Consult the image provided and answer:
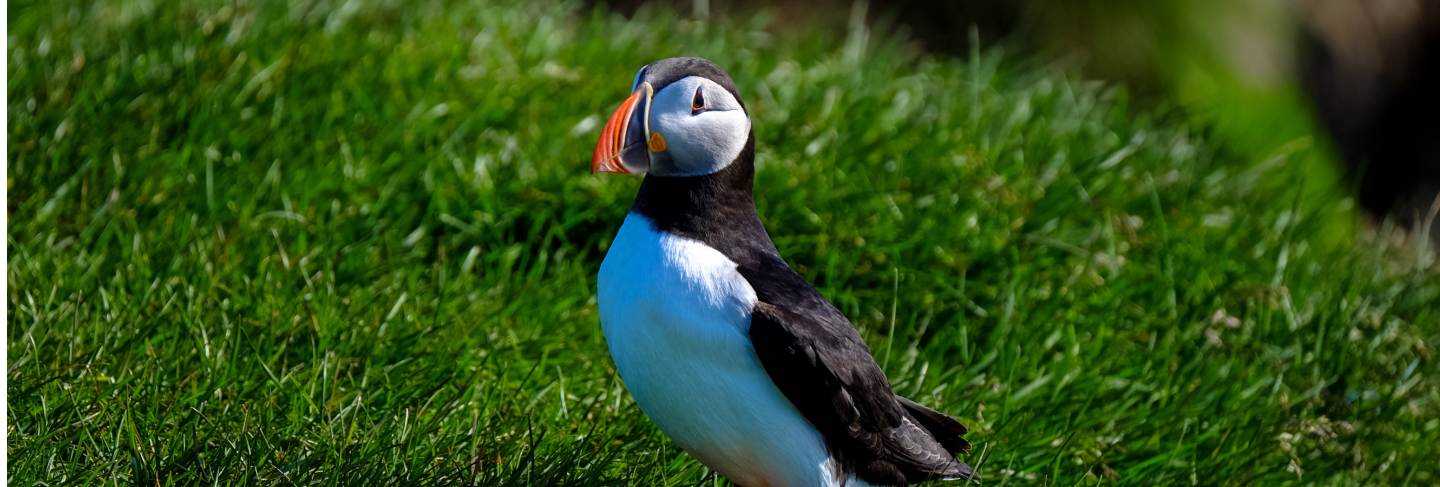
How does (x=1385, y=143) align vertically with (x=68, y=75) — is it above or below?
below

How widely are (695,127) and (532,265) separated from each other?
1812mm

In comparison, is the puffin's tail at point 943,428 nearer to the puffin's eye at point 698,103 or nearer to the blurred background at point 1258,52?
the puffin's eye at point 698,103

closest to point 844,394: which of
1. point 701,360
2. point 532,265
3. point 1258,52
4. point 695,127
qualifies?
point 701,360

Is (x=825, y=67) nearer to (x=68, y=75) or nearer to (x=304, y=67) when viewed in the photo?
(x=304, y=67)

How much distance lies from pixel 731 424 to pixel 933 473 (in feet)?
1.66


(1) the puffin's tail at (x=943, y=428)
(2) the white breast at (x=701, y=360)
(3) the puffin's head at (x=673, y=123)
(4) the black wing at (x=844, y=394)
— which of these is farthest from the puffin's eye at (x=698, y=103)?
(1) the puffin's tail at (x=943, y=428)

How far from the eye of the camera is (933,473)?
3045 mm

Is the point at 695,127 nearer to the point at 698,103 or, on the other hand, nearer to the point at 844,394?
the point at 698,103

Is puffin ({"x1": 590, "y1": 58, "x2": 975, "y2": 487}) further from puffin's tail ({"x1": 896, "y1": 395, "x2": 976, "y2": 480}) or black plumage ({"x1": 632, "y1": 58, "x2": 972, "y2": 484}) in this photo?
puffin's tail ({"x1": 896, "y1": 395, "x2": 976, "y2": 480})

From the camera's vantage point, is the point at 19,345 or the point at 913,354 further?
the point at 913,354

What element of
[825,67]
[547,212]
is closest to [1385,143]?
[825,67]

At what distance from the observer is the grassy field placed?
131 inches

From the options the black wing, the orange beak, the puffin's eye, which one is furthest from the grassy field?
the puffin's eye

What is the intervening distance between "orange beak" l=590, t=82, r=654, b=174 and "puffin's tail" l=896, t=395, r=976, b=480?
2.64 feet
